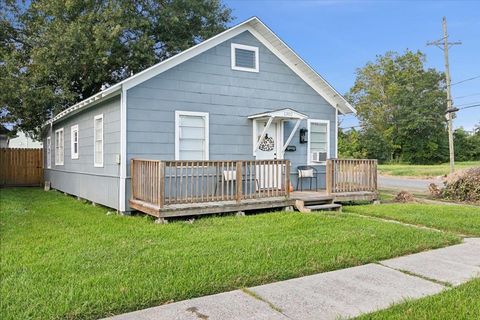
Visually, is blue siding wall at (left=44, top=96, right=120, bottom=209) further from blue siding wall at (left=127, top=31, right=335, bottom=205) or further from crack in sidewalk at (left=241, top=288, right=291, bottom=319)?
crack in sidewalk at (left=241, top=288, right=291, bottom=319)

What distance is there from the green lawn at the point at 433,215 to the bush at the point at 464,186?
2.66 metres

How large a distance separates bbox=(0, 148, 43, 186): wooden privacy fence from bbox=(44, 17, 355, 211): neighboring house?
24.6 ft

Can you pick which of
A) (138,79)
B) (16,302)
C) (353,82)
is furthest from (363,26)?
(353,82)

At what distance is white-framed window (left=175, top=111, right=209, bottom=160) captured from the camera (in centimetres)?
948

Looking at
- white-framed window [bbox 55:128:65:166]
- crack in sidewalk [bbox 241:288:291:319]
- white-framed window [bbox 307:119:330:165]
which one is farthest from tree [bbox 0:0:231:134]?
crack in sidewalk [bbox 241:288:291:319]

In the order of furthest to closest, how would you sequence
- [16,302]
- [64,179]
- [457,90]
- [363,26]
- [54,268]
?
[457,90]
[363,26]
[64,179]
[54,268]
[16,302]

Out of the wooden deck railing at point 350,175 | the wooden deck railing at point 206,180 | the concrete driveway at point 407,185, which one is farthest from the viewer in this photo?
the concrete driveway at point 407,185

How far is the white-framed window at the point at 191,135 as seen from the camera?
31.1 feet

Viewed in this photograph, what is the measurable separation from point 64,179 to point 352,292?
42.2 feet

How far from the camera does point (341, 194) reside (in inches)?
396

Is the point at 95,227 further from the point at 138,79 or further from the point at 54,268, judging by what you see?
the point at 138,79

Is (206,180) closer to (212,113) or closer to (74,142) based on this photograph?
(212,113)

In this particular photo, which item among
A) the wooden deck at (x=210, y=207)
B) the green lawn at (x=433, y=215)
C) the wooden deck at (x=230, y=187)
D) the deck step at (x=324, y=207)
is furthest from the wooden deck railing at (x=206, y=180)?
the green lawn at (x=433, y=215)

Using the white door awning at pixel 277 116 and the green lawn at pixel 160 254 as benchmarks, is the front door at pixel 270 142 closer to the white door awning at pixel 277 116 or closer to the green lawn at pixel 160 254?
the white door awning at pixel 277 116
